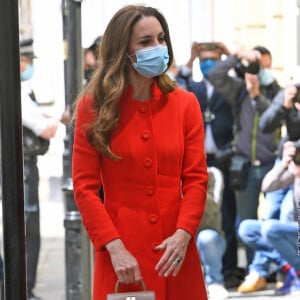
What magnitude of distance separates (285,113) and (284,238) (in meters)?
0.95

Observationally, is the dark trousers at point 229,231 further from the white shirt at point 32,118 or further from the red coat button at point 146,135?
the red coat button at point 146,135

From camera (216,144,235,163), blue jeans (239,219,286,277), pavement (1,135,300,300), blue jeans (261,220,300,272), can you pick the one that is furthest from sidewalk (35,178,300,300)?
camera (216,144,235,163)

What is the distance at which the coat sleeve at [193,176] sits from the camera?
3738mm

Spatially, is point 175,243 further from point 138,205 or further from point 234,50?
point 234,50

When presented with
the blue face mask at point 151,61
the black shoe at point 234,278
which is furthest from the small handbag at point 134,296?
the black shoe at point 234,278

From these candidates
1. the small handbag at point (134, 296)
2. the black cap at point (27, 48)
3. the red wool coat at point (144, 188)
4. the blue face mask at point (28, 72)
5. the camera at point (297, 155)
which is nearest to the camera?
the small handbag at point (134, 296)

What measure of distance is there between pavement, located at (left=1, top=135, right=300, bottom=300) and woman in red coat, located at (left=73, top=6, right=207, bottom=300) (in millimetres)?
4276

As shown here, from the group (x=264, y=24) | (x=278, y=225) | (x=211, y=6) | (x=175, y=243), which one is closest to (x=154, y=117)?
(x=175, y=243)

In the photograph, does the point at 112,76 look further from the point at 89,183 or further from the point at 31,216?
the point at 31,216

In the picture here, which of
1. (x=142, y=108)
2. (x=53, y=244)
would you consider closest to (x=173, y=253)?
(x=142, y=108)

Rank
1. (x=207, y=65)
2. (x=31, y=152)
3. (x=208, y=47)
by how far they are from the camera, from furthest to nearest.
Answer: (x=208, y=47), (x=207, y=65), (x=31, y=152)

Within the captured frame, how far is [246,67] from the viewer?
8.34m

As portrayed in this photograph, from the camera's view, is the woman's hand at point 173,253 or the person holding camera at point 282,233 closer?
the woman's hand at point 173,253

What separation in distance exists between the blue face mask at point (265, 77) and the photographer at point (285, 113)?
0.28m
